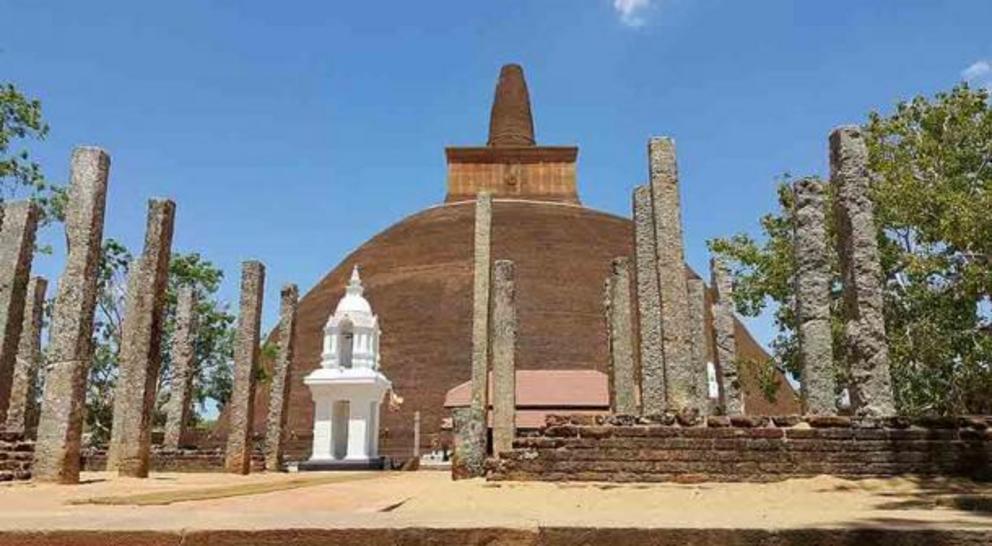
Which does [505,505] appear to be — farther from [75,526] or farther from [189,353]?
[189,353]

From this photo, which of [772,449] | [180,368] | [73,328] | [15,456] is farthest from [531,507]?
[180,368]

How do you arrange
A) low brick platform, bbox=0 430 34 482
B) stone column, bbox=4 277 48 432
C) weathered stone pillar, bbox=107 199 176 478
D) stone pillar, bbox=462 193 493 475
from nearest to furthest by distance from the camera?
low brick platform, bbox=0 430 34 482, weathered stone pillar, bbox=107 199 176 478, stone pillar, bbox=462 193 493 475, stone column, bbox=4 277 48 432

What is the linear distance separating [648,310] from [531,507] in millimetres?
5760

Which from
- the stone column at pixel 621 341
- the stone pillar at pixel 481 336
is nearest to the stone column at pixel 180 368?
the stone pillar at pixel 481 336

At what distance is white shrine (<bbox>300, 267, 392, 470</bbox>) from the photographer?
66.1 ft

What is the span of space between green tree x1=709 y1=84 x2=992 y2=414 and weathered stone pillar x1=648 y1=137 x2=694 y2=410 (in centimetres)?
526

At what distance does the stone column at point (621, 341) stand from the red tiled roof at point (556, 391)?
881cm

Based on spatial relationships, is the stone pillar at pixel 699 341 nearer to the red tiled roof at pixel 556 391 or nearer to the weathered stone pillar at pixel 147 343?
the red tiled roof at pixel 556 391

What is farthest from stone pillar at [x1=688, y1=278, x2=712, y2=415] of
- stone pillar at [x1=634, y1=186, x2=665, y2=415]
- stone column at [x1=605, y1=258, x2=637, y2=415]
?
stone pillar at [x1=634, y1=186, x2=665, y2=415]

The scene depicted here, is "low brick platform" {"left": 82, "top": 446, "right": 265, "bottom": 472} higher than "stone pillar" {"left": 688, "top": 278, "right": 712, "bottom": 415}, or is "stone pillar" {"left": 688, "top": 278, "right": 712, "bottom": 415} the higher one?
"stone pillar" {"left": 688, "top": 278, "right": 712, "bottom": 415}

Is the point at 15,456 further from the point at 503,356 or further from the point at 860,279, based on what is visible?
the point at 860,279

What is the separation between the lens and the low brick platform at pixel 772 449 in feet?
26.8

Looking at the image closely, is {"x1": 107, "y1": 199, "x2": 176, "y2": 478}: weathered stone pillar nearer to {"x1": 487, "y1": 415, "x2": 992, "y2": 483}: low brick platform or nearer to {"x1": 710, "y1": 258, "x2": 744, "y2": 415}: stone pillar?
{"x1": 487, "y1": 415, "x2": 992, "y2": 483}: low brick platform

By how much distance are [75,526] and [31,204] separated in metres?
9.53
